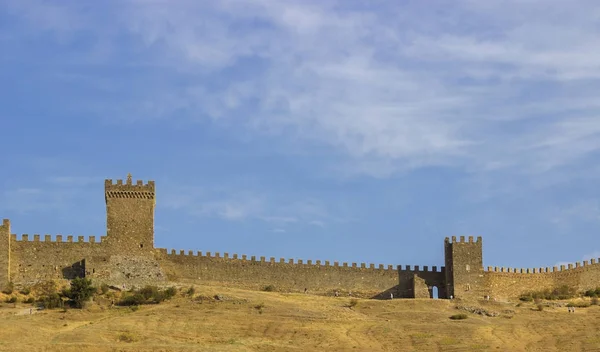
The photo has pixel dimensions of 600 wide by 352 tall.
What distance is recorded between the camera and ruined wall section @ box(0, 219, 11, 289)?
265 ft

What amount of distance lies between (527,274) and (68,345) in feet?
113

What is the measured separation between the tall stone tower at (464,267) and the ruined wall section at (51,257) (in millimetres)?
20554

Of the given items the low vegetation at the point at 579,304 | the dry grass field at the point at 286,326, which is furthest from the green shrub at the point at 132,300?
the low vegetation at the point at 579,304

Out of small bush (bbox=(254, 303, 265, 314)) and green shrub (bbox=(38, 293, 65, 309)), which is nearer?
small bush (bbox=(254, 303, 265, 314))

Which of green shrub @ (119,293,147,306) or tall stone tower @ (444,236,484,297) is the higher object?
tall stone tower @ (444,236,484,297)

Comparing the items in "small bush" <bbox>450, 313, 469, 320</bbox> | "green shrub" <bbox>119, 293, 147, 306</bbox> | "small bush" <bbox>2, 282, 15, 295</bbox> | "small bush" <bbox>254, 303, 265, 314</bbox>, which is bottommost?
"small bush" <bbox>450, 313, 469, 320</bbox>

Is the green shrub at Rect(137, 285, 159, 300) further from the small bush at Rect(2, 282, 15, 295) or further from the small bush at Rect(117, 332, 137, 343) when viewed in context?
the small bush at Rect(117, 332, 137, 343)

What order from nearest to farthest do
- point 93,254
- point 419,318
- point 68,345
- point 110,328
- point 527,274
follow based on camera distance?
1. point 68,345
2. point 110,328
3. point 419,318
4. point 93,254
5. point 527,274

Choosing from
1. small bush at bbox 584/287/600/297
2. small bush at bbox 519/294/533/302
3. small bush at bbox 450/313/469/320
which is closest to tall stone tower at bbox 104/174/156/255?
small bush at bbox 450/313/469/320

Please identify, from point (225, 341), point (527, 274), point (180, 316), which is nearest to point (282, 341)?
point (225, 341)

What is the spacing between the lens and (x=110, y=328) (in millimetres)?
71625

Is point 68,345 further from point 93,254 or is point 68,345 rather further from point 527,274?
point 527,274

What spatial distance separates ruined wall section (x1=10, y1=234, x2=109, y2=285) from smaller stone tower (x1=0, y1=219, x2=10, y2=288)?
1.75 ft

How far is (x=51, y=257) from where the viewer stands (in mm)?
82312
